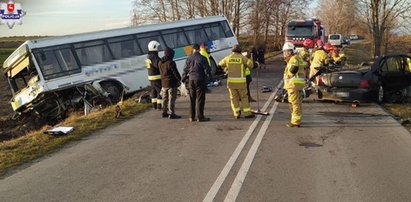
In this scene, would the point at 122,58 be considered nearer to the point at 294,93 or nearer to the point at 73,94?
the point at 73,94

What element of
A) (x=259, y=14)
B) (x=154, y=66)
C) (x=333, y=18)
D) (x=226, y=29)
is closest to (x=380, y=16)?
(x=259, y=14)

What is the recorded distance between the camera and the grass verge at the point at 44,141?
730 centimetres

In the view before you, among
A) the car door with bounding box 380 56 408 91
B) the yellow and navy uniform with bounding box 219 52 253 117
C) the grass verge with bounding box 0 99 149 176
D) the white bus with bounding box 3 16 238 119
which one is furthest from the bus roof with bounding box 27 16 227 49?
the car door with bounding box 380 56 408 91

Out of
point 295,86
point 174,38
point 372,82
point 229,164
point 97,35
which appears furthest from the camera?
point 174,38

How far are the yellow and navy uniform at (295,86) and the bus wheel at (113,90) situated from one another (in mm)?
7291

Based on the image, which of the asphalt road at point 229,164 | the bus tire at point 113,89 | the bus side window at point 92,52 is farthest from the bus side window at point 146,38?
the asphalt road at point 229,164

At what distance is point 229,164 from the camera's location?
655cm

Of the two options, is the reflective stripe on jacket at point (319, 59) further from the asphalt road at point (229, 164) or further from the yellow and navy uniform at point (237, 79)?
the yellow and navy uniform at point (237, 79)

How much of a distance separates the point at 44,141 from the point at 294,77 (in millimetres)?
5118

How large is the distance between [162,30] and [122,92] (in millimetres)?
3736

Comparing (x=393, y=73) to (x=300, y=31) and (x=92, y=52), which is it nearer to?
(x=92, y=52)

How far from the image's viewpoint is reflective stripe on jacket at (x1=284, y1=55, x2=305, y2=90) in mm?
9273

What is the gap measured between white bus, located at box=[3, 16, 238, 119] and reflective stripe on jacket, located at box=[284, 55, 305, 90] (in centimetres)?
725

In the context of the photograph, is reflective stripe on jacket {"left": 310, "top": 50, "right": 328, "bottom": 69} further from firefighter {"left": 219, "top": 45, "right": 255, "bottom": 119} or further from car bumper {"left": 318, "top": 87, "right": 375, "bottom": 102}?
firefighter {"left": 219, "top": 45, "right": 255, "bottom": 119}
